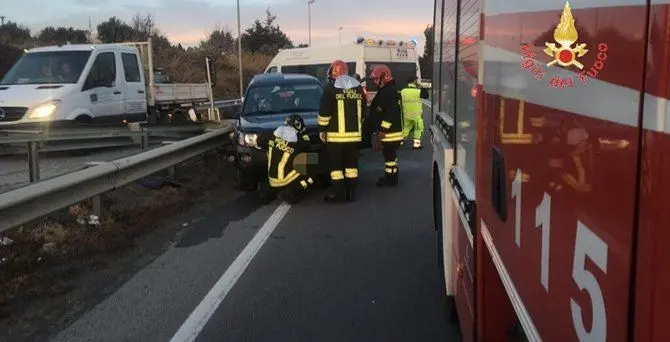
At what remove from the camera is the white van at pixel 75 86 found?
44.1ft

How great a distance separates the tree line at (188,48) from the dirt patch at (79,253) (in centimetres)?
2990

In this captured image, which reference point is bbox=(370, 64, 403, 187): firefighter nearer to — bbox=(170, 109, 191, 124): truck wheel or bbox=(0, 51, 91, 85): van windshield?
bbox=(0, 51, 91, 85): van windshield

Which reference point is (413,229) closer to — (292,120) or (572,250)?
(292,120)

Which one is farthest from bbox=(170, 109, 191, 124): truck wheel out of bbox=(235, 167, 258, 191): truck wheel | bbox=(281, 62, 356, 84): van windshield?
bbox=(235, 167, 258, 191): truck wheel

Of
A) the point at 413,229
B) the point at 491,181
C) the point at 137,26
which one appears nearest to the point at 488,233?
the point at 491,181

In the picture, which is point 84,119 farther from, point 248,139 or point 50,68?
point 248,139

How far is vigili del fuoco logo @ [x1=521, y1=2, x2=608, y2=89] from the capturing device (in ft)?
4.74

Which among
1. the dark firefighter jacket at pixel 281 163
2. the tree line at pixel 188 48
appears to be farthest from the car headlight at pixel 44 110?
the tree line at pixel 188 48

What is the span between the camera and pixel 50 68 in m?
14.6

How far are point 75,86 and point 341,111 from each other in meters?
6.87

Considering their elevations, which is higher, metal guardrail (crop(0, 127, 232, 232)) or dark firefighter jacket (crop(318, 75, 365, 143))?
dark firefighter jacket (crop(318, 75, 365, 143))

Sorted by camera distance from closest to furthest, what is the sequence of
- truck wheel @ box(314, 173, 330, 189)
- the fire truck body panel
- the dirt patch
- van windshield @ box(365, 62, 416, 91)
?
the fire truck body panel < the dirt patch < truck wheel @ box(314, 173, 330, 189) < van windshield @ box(365, 62, 416, 91)

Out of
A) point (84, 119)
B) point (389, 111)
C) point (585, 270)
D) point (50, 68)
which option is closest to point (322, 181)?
point (389, 111)

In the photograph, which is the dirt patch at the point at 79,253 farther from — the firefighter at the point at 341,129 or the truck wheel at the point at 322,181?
the firefighter at the point at 341,129
